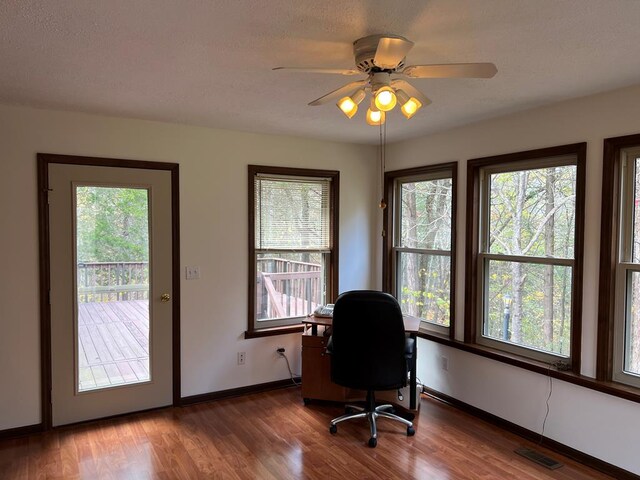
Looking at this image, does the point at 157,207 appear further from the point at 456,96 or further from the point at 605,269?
the point at 605,269

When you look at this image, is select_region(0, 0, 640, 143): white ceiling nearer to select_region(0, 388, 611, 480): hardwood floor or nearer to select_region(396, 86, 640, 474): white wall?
select_region(396, 86, 640, 474): white wall

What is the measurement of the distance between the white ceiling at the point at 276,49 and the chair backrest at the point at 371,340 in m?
1.39

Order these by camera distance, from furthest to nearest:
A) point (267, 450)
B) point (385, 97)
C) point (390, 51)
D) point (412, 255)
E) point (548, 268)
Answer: point (412, 255) < point (548, 268) < point (267, 450) < point (385, 97) < point (390, 51)

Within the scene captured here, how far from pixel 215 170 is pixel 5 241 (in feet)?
5.27

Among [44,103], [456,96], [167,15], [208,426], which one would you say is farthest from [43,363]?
[456,96]

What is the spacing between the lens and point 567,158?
122 inches

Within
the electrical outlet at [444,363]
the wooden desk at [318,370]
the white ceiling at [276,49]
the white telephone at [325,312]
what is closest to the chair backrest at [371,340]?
the wooden desk at [318,370]

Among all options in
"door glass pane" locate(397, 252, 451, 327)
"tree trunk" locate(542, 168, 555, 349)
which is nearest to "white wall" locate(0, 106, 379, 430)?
"door glass pane" locate(397, 252, 451, 327)

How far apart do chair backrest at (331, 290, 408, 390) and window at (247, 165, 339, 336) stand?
1.21m

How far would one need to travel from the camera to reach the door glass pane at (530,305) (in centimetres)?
316

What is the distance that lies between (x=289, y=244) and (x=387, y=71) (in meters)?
2.52

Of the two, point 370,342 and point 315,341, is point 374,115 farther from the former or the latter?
point 315,341

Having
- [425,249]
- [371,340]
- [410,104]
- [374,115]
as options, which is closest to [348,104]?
[374,115]

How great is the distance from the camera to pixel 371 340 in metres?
3.10
